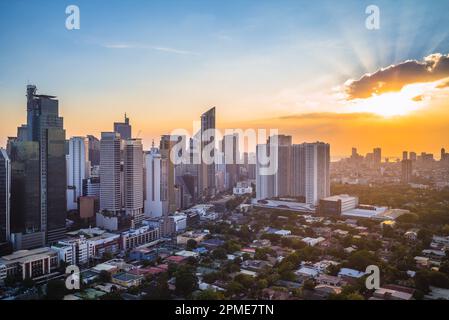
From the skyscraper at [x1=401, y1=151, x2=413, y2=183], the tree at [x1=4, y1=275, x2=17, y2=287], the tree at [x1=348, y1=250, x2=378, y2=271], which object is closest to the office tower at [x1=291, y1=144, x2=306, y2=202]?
the skyscraper at [x1=401, y1=151, x2=413, y2=183]

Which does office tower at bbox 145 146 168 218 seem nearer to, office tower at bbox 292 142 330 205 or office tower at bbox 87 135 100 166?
office tower at bbox 292 142 330 205

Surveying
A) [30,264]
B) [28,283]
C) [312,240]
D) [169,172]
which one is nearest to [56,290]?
[28,283]

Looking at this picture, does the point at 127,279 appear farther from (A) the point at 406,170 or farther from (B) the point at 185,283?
(A) the point at 406,170

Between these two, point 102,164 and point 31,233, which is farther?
point 102,164
